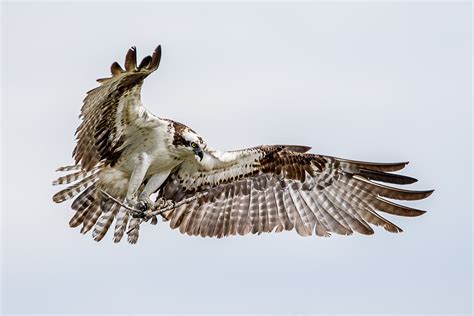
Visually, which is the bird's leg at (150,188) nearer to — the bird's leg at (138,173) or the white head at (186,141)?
the bird's leg at (138,173)

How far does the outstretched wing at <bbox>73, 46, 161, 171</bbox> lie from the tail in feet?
1.83

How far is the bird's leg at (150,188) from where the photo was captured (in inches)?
606

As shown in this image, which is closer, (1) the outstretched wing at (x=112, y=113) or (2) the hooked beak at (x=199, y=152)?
(1) the outstretched wing at (x=112, y=113)

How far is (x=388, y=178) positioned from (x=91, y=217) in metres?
4.02

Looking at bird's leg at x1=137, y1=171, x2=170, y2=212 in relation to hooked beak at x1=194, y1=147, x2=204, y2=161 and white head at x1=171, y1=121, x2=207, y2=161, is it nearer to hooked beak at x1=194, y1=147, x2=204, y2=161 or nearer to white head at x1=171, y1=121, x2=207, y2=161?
white head at x1=171, y1=121, x2=207, y2=161

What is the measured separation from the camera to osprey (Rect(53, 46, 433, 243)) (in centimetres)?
1507

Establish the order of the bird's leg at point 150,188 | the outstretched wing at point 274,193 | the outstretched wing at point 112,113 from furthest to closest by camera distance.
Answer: the outstretched wing at point 274,193
the bird's leg at point 150,188
the outstretched wing at point 112,113

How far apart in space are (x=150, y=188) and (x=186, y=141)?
0.93 m

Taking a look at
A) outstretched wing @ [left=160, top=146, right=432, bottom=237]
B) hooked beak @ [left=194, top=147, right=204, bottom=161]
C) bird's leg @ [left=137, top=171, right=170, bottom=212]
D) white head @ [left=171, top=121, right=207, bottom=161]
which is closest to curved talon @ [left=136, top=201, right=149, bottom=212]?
bird's leg @ [left=137, top=171, right=170, bottom=212]

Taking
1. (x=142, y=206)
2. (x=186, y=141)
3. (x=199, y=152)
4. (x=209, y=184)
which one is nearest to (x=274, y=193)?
(x=209, y=184)

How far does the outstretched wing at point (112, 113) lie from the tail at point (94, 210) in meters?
0.56

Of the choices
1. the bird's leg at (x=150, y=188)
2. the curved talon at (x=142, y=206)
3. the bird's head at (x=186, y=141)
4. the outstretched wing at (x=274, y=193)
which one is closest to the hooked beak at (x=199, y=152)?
the bird's head at (x=186, y=141)

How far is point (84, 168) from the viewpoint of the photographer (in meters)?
15.0

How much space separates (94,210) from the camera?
52.0ft
